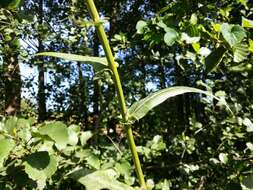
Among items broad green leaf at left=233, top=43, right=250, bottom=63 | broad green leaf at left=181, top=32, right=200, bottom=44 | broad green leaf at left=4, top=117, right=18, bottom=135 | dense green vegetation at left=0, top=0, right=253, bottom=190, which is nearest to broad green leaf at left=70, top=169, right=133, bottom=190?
dense green vegetation at left=0, top=0, right=253, bottom=190

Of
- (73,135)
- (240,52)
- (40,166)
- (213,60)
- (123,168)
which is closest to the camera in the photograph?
(40,166)

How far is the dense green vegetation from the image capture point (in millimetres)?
796

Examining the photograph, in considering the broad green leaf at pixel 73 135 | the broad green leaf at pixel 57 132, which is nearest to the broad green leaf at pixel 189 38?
the broad green leaf at pixel 73 135

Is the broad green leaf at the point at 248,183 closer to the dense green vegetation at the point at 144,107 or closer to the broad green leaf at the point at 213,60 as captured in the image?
the dense green vegetation at the point at 144,107

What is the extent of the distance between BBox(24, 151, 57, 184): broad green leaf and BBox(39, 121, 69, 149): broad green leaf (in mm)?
42

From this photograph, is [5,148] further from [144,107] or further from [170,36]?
[170,36]

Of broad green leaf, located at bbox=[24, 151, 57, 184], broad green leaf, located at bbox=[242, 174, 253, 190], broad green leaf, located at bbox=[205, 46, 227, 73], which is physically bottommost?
broad green leaf, located at bbox=[242, 174, 253, 190]

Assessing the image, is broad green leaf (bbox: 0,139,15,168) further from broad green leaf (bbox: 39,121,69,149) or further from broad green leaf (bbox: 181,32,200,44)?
broad green leaf (bbox: 181,32,200,44)

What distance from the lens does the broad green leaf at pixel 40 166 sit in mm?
1007

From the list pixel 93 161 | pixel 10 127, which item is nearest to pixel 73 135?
pixel 93 161

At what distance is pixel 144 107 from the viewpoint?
771 millimetres

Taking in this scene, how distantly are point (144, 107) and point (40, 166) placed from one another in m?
0.36

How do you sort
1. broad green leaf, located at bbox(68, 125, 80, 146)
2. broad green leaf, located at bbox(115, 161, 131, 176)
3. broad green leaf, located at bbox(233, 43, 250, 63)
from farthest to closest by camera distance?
broad green leaf, located at bbox(115, 161, 131, 176) < broad green leaf, located at bbox(68, 125, 80, 146) < broad green leaf, located at bbox(233, 43, 250, 63)

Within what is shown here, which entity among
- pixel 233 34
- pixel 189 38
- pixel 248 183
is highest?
pixel 189 38
